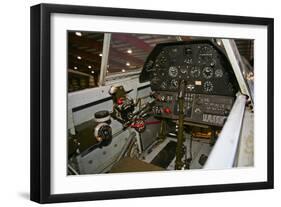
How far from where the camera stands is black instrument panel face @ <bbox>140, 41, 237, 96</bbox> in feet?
9.34

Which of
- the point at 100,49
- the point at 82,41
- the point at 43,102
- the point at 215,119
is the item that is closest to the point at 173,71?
the point at 215,119

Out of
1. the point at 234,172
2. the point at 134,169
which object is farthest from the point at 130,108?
the point at 234,172

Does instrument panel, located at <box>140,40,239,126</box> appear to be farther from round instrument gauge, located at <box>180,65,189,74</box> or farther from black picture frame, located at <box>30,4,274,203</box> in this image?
black picture frame, located at <box>30,4,274,203</box>

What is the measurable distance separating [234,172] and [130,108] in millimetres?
679

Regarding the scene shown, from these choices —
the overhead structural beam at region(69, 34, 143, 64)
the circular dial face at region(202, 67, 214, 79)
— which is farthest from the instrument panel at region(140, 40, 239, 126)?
the overhead structural beam at region(69, 34, 143, 64)

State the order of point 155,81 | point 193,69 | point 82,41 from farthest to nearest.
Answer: point 193,69 < point 155,81 < point 82,41

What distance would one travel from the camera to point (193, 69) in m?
2.95

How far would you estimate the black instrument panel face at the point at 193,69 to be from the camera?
285 centimetres

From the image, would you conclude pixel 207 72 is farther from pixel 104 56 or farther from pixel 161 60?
pixel 104 56

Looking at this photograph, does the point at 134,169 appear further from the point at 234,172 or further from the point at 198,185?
the point at 234,172

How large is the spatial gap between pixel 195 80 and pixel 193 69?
0.06 meters

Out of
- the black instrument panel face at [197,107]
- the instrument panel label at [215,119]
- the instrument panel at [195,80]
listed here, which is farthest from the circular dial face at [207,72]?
the instrument panel label at [215,119]

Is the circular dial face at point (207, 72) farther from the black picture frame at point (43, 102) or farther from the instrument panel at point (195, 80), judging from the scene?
Result: the black picture frame at point (43, 102)

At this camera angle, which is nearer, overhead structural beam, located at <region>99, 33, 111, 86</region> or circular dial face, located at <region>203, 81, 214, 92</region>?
overhead structural beam, located at <region>99, 33, 111, 86</region>
